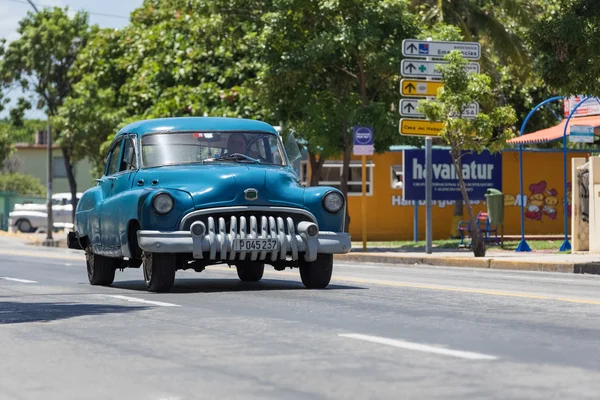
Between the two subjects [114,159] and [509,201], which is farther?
[509,201]

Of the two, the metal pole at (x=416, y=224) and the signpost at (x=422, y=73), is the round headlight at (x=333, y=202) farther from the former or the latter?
the metal pole at (x=416, y=224)

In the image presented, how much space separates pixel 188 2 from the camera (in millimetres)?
36594

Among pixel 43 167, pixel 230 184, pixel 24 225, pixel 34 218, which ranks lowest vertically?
pixel 24 225

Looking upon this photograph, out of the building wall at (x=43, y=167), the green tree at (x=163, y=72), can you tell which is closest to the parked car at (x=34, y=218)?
the green tree at (x=163, y=72)

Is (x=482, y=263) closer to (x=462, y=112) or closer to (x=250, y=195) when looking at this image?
(x=462, y=112)

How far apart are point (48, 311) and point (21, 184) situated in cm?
8273

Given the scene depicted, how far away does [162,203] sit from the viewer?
45.5ft

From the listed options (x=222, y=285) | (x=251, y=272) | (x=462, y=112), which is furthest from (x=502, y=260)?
(x=222, y=285)

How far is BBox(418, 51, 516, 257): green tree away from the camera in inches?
1040

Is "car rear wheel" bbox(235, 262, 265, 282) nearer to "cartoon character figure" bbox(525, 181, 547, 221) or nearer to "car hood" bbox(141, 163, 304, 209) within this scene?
"car hood" bbox(141, 163, 304, 209)

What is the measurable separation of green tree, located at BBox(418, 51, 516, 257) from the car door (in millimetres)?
11548

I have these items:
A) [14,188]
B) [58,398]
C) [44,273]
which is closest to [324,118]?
[44,273]

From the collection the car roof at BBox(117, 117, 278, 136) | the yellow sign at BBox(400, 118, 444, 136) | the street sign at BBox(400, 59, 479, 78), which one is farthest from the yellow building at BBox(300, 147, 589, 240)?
the car roof at BBox(117, 117, 278, 136)

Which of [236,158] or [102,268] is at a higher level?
[236,158]
